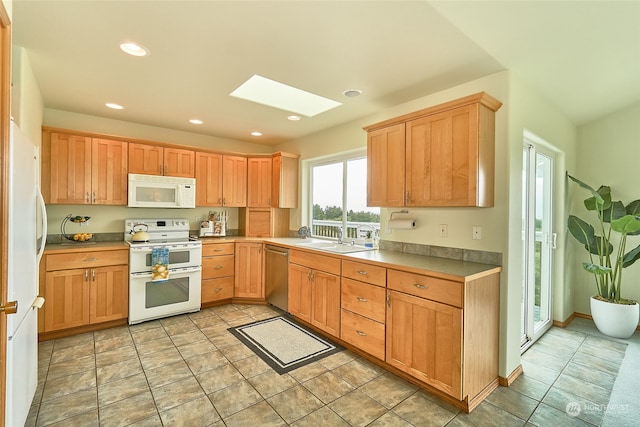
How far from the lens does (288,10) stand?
1.74m

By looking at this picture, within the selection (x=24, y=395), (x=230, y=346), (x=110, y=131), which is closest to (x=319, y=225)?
(x=230, y=346)

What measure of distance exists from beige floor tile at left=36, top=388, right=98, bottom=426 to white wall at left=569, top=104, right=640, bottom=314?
5223 millimetres

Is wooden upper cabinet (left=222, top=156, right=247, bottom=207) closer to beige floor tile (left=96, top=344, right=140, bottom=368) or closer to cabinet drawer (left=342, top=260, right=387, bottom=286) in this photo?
beige floor tile (left=96, top=344, right=140, bottom=368)

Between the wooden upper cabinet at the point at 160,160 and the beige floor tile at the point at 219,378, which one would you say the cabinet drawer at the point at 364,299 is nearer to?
the beige floor tile at the point at 219,378

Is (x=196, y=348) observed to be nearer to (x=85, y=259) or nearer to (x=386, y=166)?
(x=85, y=259)

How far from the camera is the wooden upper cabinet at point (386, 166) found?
111 inches

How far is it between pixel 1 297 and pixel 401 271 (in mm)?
2255

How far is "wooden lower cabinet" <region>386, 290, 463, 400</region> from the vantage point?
2.03 metres

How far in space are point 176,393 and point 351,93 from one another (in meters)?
2.94

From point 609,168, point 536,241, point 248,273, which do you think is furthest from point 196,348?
point 609,168

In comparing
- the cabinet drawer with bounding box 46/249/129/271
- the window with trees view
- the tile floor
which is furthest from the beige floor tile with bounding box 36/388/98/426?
the window with trees view

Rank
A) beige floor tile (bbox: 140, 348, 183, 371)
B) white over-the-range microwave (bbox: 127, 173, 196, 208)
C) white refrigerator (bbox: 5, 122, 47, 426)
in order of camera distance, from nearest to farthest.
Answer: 1. white refrigerator (bbox: 5, 122, 47, 426)
2. beige floor tile (bbox: 140, 348, 183, 371)
3. white over-the-range microwave (bbox: 127, 173, 196, 208)

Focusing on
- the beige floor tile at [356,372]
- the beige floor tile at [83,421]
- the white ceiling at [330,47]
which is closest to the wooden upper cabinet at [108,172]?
the white ceiling at [330,47]

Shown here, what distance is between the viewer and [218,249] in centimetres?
416
